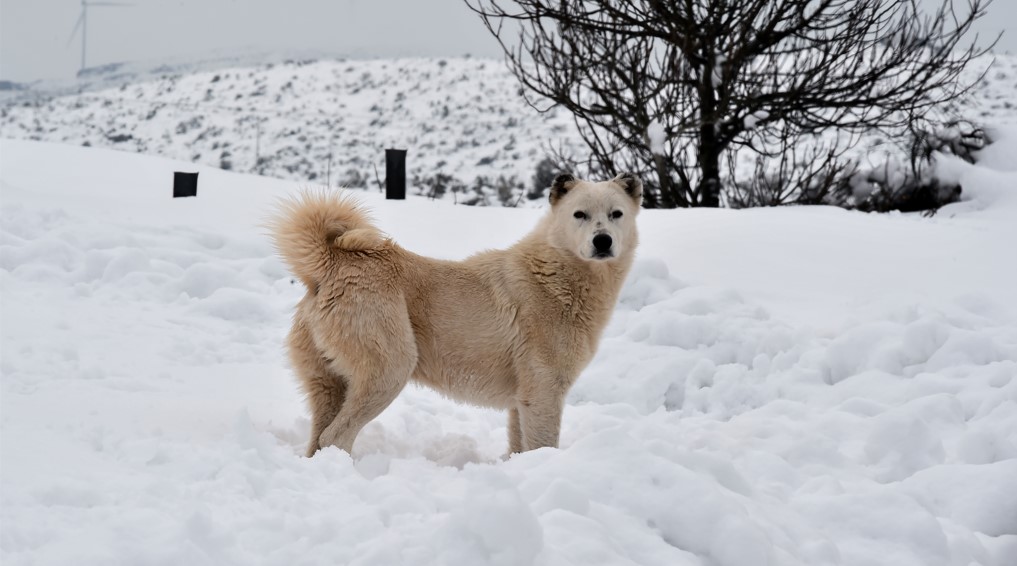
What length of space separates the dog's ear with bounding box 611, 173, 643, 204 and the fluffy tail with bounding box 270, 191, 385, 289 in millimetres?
1478

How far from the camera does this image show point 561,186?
4.62m

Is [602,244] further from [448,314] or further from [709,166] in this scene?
[709,166]

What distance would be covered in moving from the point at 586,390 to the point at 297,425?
2.03 metres

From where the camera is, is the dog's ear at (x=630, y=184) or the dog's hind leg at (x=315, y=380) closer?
the dog's hind leg at (x=315, y=380)

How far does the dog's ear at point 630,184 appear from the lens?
4663 millimetres

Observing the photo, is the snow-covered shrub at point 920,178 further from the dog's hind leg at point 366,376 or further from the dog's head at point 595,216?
the dog's hind leg at point 366,376

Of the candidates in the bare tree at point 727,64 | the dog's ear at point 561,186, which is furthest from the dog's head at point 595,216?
the bare tree at point 727,64

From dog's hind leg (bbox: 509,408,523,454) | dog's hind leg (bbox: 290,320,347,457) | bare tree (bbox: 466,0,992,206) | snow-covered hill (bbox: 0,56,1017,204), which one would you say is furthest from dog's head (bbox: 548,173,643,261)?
snow-covered hill (bbox: 0,56,1017,204)

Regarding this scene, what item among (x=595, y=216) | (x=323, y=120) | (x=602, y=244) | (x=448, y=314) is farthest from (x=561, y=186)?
(x=323, y=120)

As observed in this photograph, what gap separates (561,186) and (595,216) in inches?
13.8

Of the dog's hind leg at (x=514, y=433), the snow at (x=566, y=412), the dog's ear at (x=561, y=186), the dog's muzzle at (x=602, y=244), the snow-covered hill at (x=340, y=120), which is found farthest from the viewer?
the snow-covered hill at (x=340, y=120)

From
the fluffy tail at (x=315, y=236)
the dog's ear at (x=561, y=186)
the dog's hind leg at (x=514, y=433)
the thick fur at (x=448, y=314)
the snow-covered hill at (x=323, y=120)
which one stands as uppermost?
the snow-covered hill at (x=323, y=120)

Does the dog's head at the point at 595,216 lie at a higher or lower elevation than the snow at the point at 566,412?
higher

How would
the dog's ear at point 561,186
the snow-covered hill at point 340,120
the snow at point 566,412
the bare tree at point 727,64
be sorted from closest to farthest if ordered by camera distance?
the snow at point 566,412 → the dog's ear at point 561,186 → the bare tree at point 727,64 → the snow-covered hill at point 340,120
